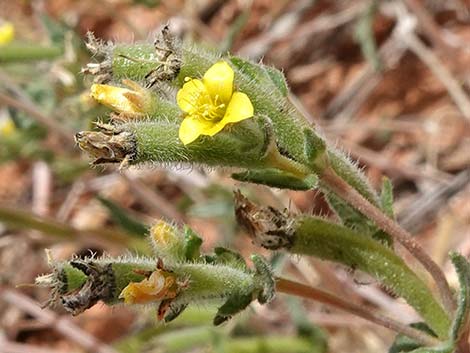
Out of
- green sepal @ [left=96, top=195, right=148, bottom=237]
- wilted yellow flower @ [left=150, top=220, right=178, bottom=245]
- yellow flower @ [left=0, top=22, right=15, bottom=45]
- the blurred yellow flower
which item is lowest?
wilted yellow flower @ [left=150, top=220, right=178, bottom=245]

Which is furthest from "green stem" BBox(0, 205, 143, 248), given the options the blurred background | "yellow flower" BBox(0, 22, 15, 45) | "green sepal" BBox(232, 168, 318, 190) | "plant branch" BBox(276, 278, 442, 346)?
"green sepal" BBox(232, 168, 318, 190)

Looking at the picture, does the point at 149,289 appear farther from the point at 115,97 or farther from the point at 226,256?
the point at 115,97

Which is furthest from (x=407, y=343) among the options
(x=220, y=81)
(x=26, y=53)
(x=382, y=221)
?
(x=26, y=53)

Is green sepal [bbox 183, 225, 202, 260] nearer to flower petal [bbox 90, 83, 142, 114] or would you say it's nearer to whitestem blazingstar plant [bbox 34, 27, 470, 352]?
whitestem blazingstar plant [bbox 34, 27, 470, 352]

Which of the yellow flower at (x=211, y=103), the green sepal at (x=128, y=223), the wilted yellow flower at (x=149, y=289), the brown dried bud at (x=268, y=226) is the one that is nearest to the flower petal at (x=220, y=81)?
the yellow flower at (x=211, y=103)

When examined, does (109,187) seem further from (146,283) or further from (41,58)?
(146,283)

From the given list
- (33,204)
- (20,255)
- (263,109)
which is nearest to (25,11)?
(33,204)
